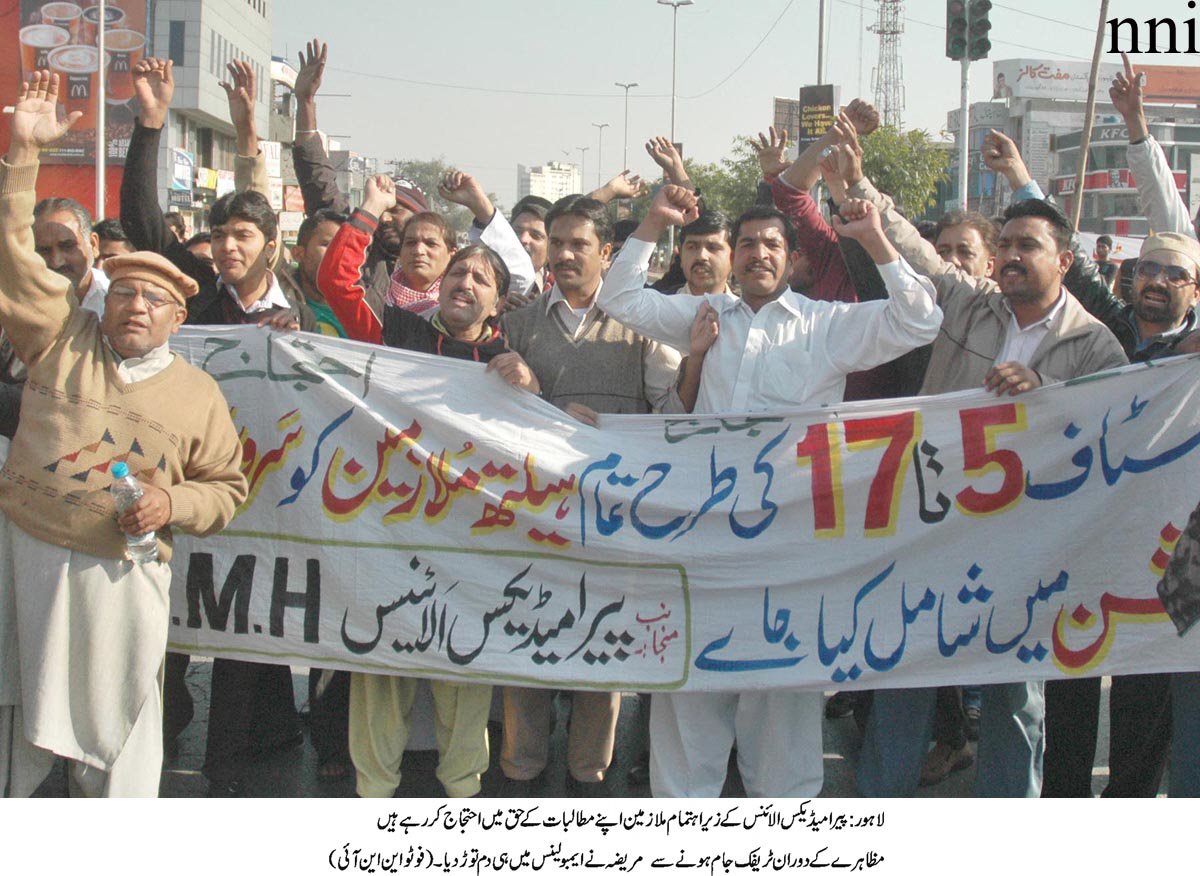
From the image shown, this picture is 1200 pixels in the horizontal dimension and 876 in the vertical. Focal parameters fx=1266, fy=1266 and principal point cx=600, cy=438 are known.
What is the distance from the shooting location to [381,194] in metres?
4.62

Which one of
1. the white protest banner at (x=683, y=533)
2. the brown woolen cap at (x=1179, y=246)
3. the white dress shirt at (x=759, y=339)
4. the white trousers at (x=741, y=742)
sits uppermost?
the brown woolen cap at (x=1179, y=246)

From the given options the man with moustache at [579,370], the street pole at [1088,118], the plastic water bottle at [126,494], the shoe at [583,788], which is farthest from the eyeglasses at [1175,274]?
the street pole at [1088,118]

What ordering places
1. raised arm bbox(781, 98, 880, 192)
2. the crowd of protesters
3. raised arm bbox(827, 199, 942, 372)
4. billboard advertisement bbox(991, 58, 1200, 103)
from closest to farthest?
the crowd of protesters < raised arm bbox(827, 199, 942, 372) < raised arm bbox(781, 98, 880, 192) < billboard advertisement bbox(991, 58, 1200, 103)

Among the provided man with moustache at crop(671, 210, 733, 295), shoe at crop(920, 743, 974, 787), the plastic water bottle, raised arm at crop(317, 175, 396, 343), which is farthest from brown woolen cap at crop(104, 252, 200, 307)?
shoe at crop(920, 743, 974, 787)

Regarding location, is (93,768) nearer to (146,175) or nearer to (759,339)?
(146,175)

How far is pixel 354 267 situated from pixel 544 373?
768mm

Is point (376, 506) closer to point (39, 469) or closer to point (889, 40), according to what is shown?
point (39, 469)

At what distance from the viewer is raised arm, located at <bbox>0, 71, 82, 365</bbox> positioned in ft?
11.1

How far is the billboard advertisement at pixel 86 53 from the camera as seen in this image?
155 feet

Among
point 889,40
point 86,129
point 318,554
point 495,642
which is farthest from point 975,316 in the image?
point 889,40

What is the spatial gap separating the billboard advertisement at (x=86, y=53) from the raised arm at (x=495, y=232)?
4548 centimetres

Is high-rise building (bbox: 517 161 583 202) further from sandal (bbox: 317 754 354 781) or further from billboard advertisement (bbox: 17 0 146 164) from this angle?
sandal (bbox: 317 754 354 781)

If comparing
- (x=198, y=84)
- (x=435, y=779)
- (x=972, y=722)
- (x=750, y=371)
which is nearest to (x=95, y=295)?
(x=435, y=779)

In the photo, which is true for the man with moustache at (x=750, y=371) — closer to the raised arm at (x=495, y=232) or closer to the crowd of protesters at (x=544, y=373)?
the crowd of protesters at (x=544, y=373)
